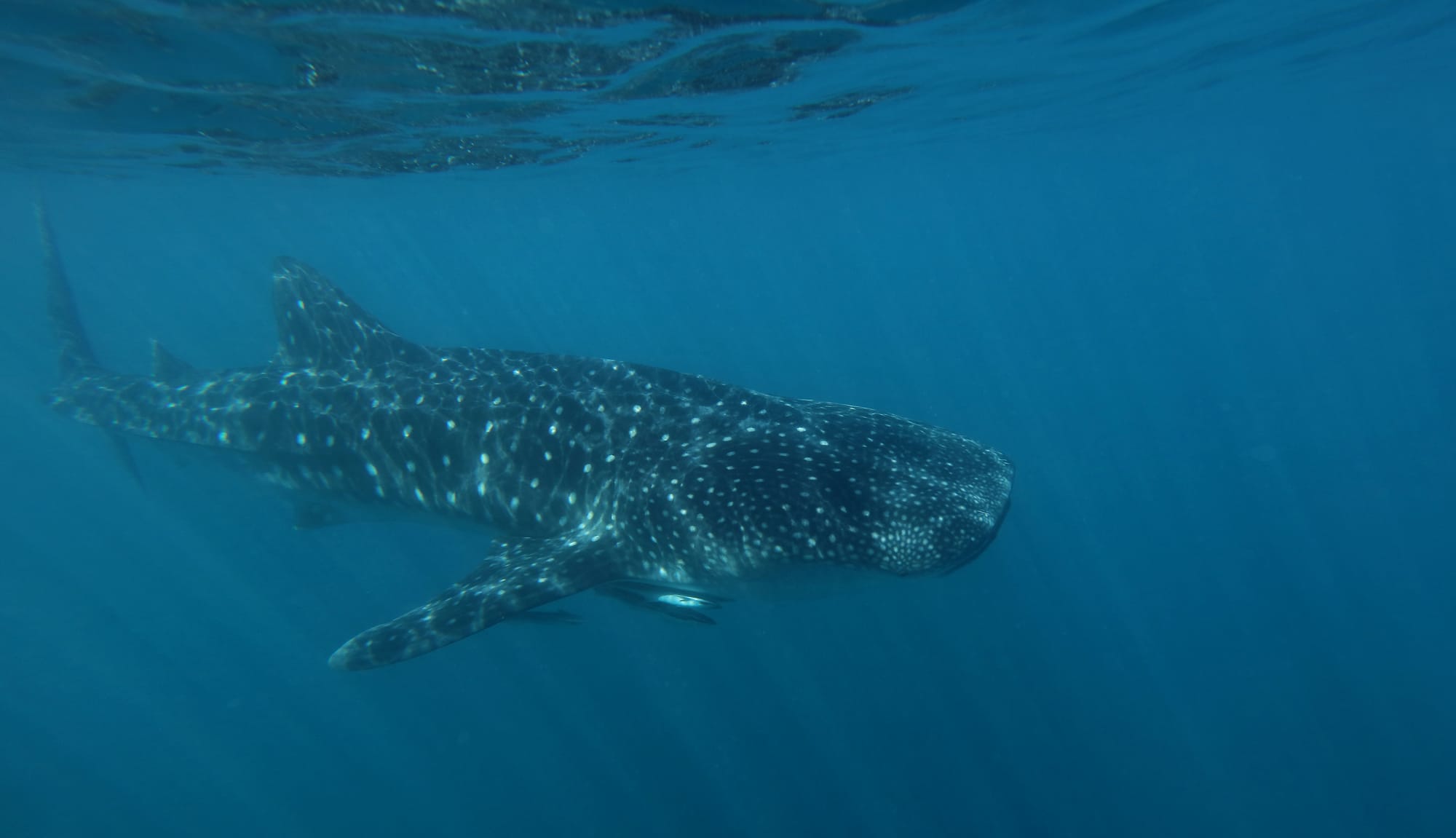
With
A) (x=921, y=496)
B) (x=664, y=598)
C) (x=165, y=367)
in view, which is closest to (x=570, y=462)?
(x=664, y=598)

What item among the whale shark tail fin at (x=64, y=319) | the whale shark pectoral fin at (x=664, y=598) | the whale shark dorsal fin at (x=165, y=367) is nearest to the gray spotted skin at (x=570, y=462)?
the whale shark pectoral fin at (x=664, y=598)

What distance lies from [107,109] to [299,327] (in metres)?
9.45

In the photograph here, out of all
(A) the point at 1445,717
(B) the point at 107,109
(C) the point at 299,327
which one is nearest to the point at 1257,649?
(A) the point at 1445,717

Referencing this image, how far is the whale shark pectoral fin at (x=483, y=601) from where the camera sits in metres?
6.23

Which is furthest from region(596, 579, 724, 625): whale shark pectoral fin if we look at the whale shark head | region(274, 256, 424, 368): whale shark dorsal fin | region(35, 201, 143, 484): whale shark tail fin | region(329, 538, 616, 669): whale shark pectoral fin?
region(35, 201, 143, 484): whale shark tail fin

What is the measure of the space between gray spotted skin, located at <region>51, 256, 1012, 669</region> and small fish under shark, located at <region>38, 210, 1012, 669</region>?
21mm

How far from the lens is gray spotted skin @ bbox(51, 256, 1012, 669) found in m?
6.14

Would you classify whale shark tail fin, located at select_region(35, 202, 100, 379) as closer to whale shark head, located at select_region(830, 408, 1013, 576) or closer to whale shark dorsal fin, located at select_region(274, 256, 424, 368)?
whale shark dorsal fin, located at select_region(274, 256, 424, 368)

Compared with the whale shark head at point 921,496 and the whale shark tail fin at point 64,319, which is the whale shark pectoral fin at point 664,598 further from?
the whale shark tail fin at point 64,319

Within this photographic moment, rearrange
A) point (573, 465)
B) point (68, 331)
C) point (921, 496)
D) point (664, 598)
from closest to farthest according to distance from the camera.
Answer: point (921, 496), point (664, 598), point (573, 465), point (68, 331)

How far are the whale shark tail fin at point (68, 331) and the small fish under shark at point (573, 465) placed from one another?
3.53 metres

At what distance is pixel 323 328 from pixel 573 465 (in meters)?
4.90

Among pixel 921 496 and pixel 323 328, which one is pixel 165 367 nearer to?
pixel 323 328

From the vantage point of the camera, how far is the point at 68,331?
13719 mm
